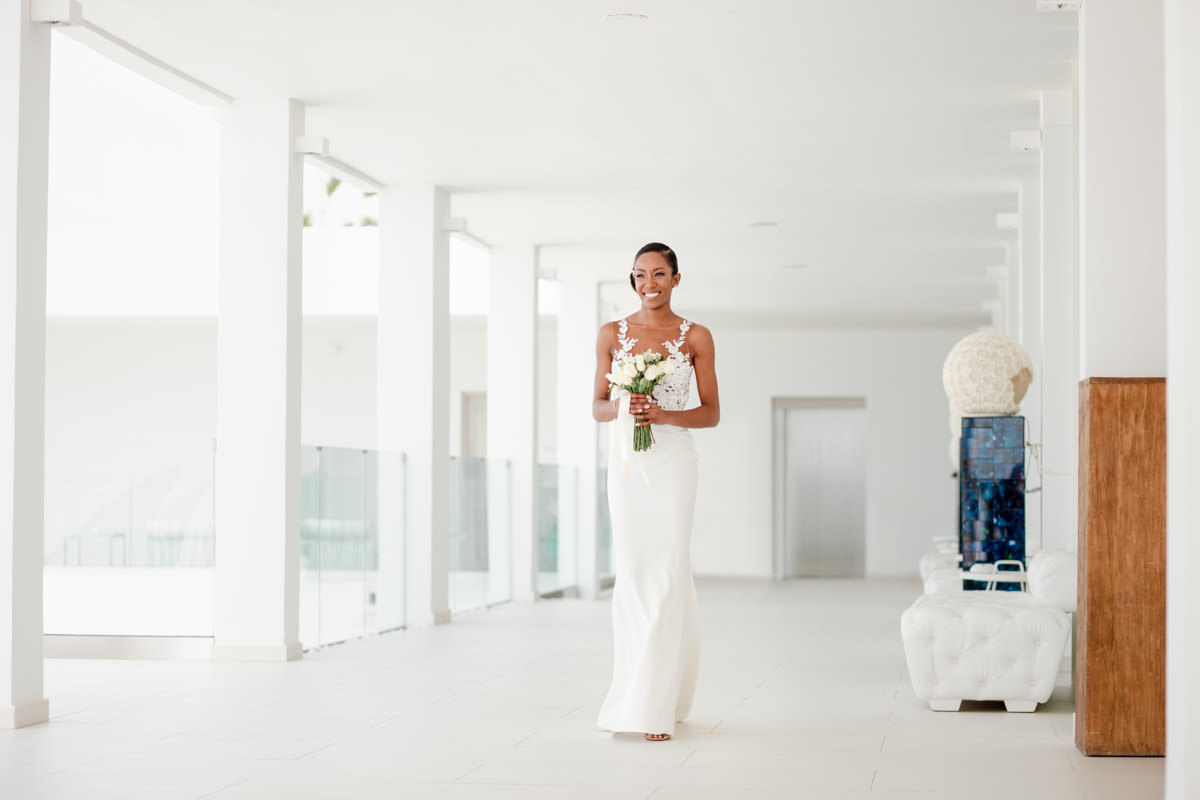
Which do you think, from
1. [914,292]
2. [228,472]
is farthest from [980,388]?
[914,292]

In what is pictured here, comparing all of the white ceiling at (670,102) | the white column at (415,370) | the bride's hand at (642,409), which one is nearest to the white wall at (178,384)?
the white ceiling at (670,102)

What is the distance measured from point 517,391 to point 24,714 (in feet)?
27.3

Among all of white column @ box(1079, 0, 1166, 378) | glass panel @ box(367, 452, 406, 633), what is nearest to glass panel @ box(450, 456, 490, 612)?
glass panel @ box(367, 452, 406, 633)

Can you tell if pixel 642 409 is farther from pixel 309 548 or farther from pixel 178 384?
pixel 178 384

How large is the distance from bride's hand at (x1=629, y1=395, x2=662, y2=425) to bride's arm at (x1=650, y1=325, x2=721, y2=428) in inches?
0.4

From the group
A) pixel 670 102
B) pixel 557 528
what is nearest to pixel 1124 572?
pixel 670 102

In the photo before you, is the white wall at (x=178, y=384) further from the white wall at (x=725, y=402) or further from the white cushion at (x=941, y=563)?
the white cushion at (x=941, y=563)

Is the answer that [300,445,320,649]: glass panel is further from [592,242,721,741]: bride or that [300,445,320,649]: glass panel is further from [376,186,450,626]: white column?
[592,242,721,741]: bride

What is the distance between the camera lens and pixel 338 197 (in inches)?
934

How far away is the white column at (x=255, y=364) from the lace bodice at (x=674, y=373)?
3.48 m

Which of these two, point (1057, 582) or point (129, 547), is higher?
point (1057, 582)

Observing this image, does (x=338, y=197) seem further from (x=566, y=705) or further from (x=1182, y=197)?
(x=1182, y=197)

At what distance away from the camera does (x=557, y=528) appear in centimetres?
1486

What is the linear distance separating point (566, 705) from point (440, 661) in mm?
2030
